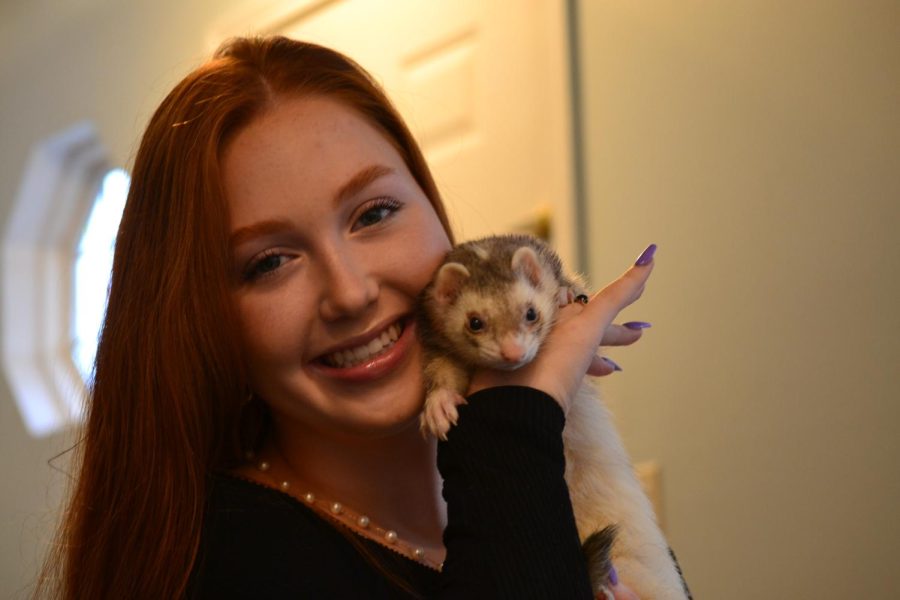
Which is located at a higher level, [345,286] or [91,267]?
[345,286]

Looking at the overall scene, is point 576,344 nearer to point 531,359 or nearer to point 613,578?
point 531,359

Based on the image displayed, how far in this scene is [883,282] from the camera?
1.73m

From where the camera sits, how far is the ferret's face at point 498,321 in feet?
3.99

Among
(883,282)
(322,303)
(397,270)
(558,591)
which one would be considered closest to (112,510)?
(322,303)

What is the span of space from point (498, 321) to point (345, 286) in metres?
0.24

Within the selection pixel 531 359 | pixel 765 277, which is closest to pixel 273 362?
pixel 531 359

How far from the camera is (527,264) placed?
54.9 inches

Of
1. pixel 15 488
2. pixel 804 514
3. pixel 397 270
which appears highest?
pixel 397 270

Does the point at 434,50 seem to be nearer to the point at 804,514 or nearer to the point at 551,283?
the point at 551,283

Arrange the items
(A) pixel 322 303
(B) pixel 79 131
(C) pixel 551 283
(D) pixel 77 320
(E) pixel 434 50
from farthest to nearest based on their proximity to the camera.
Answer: (D) pixel 77 320, (B) pixel 79 131, (E) pixel 434 50, (C) pixel 551 283, (A) pixel 322 303

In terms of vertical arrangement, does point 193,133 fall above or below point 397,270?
above

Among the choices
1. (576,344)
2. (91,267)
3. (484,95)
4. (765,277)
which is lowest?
(91,267)

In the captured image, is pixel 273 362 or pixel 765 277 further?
pixel 765 277

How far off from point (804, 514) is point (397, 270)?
1035mm
